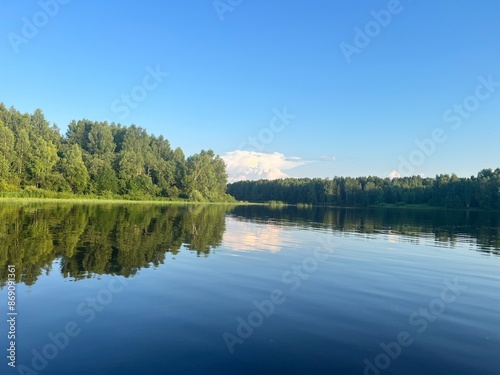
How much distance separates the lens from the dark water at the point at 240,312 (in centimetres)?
1014

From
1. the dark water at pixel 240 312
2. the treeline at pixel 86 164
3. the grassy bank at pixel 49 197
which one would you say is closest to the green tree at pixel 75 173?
the treeline at pixel 86 164

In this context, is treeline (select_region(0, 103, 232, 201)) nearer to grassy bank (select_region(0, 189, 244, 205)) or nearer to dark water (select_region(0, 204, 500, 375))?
grassy bank (select_region(0, 189, 244, 205))

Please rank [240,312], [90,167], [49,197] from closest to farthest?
[240,312] → [49,197] → [90,167]

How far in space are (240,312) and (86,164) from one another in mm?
148294

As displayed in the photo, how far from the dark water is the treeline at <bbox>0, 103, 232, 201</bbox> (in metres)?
104

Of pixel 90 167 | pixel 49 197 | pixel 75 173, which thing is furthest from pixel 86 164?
pixel 49 197

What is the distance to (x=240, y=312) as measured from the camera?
46.8 ft

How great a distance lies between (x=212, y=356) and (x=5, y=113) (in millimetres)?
174549

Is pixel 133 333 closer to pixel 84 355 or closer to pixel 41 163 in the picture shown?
pixel 84 355

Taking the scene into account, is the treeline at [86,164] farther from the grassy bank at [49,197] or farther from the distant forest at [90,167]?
the grassy bank at [49,197]

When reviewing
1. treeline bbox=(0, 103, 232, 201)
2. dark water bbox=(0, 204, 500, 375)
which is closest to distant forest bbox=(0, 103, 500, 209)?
treeline bbox=(0, 103, 232, 201)

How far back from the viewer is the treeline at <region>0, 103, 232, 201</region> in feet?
396

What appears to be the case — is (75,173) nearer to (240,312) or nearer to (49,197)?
(49,197)

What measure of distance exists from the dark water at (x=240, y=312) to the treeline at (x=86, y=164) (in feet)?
340
